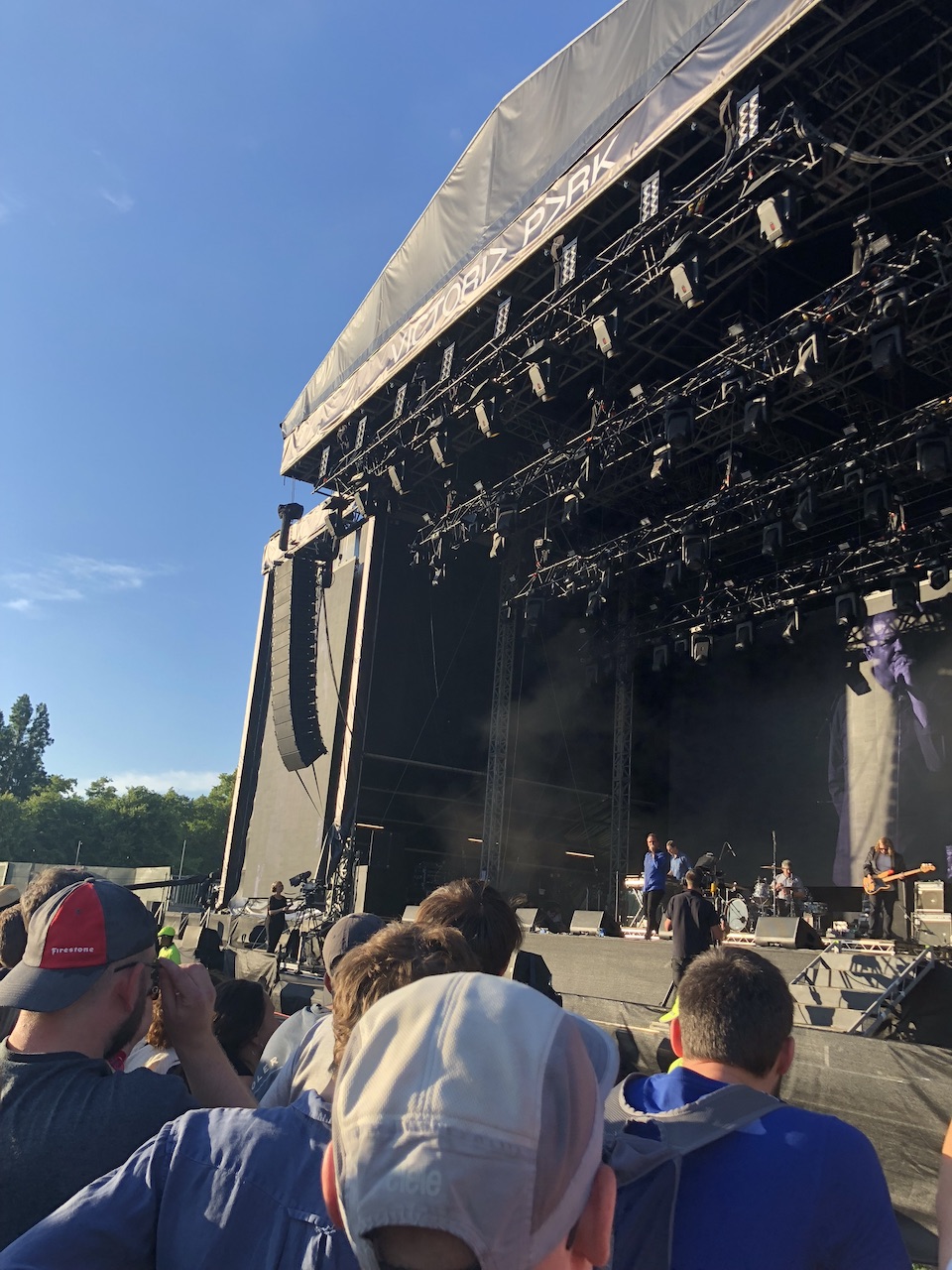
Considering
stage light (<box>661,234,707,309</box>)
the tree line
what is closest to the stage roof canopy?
stage light (<box>661,234,707,309</box>)

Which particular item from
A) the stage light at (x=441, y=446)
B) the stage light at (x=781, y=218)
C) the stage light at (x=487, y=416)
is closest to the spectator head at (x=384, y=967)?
the stage light at (x=781, y=218)

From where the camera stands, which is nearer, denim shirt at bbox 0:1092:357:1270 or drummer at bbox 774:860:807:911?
denim shirt at bbox 0:1092:357:1270

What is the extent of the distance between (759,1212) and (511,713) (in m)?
16.1

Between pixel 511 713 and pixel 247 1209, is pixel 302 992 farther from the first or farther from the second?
pixel 511 713

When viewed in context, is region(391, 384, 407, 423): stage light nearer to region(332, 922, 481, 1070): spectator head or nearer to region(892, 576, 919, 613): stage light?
region(892, 576, 919, 613): stage light

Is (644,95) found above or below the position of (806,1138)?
above

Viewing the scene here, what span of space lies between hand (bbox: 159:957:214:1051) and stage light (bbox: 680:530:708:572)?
471 inches

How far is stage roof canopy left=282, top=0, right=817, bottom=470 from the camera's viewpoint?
895 cm

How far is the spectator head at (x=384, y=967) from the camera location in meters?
1.29

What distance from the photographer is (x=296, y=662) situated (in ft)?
58.4

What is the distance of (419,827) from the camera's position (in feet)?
54.1

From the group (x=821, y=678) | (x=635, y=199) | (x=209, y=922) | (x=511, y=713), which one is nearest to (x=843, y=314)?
(x=635, y=199)

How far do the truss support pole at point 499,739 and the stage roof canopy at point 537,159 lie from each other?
4.78 m

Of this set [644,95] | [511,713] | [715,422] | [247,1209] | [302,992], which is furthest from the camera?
[511,713]
